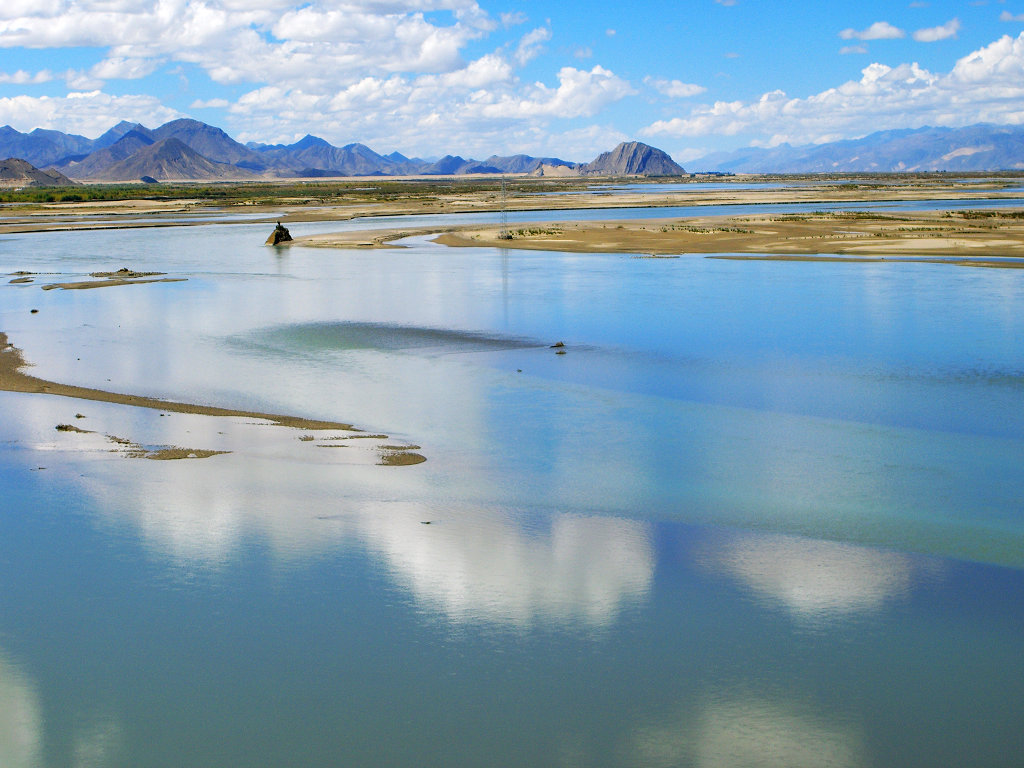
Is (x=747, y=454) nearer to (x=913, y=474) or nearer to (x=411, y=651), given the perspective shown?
(x=913, y=474)

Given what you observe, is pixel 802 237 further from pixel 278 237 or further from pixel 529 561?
pixel 529 561

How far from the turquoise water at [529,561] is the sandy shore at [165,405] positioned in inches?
16.6

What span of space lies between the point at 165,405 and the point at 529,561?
1043 cm

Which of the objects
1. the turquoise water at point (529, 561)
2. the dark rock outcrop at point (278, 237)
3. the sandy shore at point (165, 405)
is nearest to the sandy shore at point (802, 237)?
the dark rock outcrop at point (278, 237)

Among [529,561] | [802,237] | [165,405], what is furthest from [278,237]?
[529,561]

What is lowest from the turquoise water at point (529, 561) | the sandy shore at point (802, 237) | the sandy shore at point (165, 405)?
the turquoise water at point (529, 561)

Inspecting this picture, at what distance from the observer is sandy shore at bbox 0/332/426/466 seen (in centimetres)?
1588

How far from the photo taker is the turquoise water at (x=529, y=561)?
8625mm

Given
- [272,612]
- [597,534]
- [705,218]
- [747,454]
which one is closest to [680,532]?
[597,534]

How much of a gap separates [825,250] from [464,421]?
34.0 metres

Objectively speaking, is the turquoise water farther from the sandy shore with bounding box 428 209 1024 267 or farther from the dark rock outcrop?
the dark rock outcrop

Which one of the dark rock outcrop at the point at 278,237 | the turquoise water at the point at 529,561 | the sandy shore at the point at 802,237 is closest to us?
the turquoise water at the point at 529,561

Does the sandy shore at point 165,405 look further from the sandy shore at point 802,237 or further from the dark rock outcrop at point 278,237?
the dark rock outcrop at point 278,237

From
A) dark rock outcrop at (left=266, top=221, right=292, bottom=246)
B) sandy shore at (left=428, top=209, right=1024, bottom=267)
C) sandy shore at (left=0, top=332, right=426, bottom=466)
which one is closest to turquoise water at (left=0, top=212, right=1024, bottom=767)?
sandy shore at (left=0, top=332, right=426, bottom=466)
